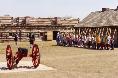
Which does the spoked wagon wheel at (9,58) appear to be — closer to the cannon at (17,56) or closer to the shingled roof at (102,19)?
the cannon at (17,56)

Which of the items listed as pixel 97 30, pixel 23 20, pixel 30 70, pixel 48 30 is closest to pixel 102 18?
pixel 97 30

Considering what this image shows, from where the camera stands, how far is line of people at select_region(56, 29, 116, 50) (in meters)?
34.5

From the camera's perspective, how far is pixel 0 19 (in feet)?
209

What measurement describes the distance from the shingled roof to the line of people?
2.64 ft

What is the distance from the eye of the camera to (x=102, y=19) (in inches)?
1804

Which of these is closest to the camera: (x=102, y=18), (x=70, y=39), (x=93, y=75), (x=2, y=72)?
(x=93, y=75)

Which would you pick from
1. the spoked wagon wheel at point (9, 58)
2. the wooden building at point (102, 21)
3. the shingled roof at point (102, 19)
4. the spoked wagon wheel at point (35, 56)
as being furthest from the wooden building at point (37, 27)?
the spoked wagon wheel at point (9, 58)

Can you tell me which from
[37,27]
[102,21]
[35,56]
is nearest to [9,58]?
[35,56]

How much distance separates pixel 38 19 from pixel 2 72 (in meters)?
46.5

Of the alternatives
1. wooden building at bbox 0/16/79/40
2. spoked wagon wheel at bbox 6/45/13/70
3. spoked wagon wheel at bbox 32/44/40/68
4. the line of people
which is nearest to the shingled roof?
the line of people

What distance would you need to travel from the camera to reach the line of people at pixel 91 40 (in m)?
34.5

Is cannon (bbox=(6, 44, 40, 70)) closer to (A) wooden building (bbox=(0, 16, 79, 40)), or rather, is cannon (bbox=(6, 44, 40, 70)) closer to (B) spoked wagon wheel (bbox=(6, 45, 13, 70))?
(B) spoked wagon wheel (bbox=(6, 45, 13, 70))

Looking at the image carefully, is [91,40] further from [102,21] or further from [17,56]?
[17,56]

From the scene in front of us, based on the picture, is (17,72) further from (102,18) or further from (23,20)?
(23,20)
